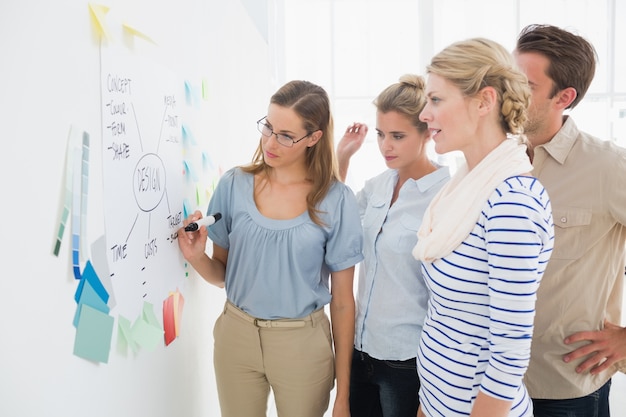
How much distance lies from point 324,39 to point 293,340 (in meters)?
4.07

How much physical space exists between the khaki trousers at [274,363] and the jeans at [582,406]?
0.59 m

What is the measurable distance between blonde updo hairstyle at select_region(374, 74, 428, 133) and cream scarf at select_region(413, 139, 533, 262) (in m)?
0.45

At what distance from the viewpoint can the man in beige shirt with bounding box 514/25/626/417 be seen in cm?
116

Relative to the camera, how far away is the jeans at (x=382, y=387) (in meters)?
1.34

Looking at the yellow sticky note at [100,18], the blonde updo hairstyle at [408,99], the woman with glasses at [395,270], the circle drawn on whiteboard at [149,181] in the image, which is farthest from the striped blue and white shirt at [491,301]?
the yellow sticky note at [100,18]

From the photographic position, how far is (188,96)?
1.30 m

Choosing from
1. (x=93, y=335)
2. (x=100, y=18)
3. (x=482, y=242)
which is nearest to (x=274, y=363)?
(x=93, y=335)

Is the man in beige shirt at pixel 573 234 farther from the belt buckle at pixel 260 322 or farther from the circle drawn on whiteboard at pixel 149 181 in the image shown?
the circle drawn on whiteboard at pixel 149 181

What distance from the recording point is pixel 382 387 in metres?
1.37

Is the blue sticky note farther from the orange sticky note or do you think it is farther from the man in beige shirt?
the man in beige shirt

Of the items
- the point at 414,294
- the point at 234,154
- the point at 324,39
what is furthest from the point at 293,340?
the point at 324,39

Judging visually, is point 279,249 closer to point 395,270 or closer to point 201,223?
point 201,223

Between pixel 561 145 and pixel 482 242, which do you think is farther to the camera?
pixel 561 145

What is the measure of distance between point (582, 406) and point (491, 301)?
607 mm
